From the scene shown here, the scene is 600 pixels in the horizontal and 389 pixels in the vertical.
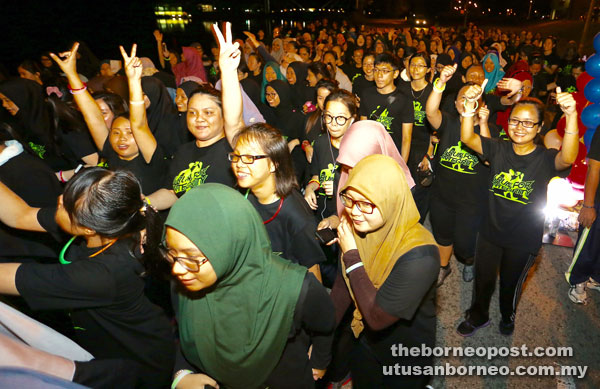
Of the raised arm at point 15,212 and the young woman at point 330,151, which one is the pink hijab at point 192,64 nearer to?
the young woman at point 330,151

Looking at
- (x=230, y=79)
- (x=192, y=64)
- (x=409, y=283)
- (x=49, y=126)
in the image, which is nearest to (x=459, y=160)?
(x=409, y=283)

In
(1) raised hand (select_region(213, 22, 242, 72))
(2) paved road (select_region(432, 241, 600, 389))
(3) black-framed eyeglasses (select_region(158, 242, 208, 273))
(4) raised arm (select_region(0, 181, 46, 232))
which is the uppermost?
(1) raised hand (select_region(213, 22, 242, 72))

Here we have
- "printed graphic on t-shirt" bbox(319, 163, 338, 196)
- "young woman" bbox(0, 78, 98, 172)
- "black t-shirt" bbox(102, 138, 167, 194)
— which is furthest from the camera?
"young woman" bbox(0, 78, 98, 172)

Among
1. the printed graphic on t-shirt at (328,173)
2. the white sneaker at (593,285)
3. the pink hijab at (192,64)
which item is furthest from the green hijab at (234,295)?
the pink hijab at (192,64)

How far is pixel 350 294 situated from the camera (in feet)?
7.18

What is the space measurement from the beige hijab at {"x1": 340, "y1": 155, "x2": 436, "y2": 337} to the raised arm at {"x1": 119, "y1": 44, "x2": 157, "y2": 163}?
6.20 feet

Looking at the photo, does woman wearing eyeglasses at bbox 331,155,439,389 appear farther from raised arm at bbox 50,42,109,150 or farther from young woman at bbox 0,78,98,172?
young woman at bbox 0,78,98,172

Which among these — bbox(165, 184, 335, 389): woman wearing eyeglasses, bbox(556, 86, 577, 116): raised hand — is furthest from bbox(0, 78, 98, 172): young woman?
bbox(556, 86, 577, 116): raised hand

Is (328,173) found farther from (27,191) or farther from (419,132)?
(27,191)

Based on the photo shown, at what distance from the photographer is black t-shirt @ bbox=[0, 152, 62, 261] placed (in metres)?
2.42

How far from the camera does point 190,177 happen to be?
2906 mm

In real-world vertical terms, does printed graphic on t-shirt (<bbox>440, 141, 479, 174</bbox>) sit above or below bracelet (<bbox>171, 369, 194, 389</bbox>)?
above

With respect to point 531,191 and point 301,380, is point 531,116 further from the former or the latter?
point 301,380

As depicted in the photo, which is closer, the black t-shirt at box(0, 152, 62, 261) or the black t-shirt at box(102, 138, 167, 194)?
the black t-shirt at box(0, 152, 62, 261)
